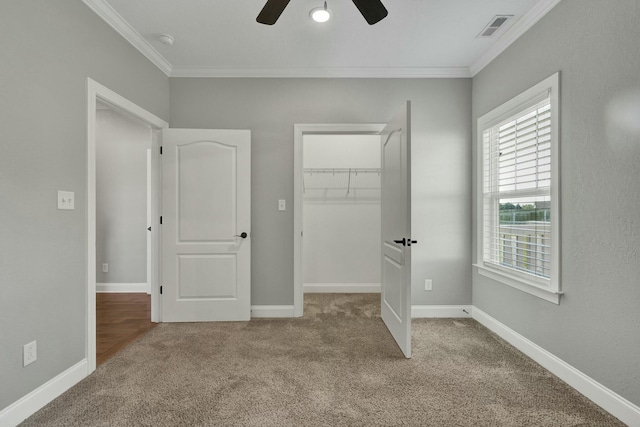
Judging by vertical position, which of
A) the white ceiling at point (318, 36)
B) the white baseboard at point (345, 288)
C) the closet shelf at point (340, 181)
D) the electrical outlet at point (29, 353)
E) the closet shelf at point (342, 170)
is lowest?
the white baseboard at point (345, 288)

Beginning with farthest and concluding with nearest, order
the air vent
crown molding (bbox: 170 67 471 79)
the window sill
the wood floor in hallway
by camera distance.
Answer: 1. crown molding (bbox: 170 67 471 79)
2. the wood floor in hallway
3. the air vent
4. the window sill

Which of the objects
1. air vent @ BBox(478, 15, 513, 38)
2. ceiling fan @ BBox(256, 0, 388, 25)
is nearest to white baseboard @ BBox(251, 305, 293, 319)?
ceiling fan @ BBox(256, 0, 388, 25)

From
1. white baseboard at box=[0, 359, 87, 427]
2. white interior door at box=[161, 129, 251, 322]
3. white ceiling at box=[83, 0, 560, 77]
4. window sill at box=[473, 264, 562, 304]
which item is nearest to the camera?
white baseboard at box=[0, 359, 87, 427]

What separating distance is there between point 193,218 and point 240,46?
1.71 metres

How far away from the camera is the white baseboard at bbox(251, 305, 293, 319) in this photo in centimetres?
339

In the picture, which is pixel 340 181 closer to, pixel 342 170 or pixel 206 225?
pixel 342 170

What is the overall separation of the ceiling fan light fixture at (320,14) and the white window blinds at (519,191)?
1.70m

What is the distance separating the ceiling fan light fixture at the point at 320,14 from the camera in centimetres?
229

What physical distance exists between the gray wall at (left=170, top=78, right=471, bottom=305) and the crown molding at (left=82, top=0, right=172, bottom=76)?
270 millimetres

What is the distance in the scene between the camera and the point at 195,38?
2.79 metres

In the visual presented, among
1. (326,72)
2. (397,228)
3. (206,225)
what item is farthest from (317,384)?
(326,72)

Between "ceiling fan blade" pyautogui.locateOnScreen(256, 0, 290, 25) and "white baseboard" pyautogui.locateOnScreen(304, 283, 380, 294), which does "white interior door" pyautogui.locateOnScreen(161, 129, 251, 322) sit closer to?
"white baseboard" pyautogui.locateOnScreen(304, 283, 380, 294)

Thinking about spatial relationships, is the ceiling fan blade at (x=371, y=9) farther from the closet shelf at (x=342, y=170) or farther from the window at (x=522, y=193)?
the closet shelf at (x=342, y=170)

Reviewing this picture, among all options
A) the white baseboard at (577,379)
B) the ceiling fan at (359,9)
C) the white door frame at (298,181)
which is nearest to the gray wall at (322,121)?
the white door frame at (298,181)
